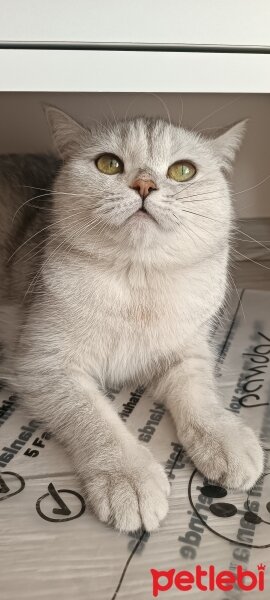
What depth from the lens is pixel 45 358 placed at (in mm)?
1264

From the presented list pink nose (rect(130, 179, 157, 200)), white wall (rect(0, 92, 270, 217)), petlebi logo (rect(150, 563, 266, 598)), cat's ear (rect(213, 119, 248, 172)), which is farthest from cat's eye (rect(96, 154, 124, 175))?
white wall (rect(0, 92, 270, 217))

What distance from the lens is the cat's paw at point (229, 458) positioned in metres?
1.10

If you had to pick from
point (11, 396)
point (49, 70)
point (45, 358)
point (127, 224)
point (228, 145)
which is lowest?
point (11, 396)

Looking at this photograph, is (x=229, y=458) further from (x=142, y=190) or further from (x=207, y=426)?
(x=142, y=190)

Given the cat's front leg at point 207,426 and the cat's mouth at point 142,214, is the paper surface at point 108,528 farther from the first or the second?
the cat's mouth at point 142,214

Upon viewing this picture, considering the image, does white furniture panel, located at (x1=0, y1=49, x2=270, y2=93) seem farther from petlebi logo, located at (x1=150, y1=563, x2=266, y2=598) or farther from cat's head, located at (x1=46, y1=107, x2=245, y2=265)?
petlebi logo, located at (x1=150, y1=563, x2=266, y2=598)

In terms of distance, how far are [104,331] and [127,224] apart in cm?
24

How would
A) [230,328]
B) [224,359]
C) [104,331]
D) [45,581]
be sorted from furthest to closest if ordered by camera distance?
[230,328] → [224,359] → [104,331] → [45,581]

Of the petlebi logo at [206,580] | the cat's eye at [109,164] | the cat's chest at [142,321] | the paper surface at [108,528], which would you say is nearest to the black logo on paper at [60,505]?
the paper surface at [108,528]

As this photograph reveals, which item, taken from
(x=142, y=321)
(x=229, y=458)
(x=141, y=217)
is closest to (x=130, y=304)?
(x=142, y=321)

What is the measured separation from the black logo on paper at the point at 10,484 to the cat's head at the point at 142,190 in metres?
0.42

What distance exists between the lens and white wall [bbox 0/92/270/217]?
6.60 feet

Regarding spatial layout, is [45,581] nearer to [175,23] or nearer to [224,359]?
[224,359]

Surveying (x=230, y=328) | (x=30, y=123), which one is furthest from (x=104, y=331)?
(x=30, y=123)
